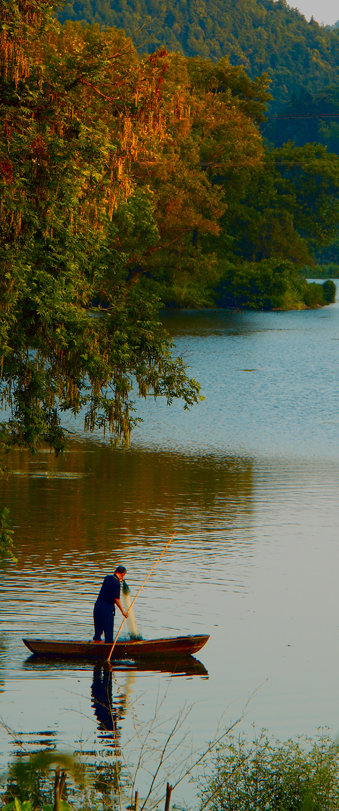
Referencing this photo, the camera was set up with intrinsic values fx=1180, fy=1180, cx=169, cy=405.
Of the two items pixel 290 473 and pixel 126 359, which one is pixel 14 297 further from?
pixel 290 473

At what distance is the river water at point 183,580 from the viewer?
1477 centimetres

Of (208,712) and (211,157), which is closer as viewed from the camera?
(208,712)

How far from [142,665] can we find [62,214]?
22.8 feet

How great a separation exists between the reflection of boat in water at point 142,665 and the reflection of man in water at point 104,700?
0.20 meters

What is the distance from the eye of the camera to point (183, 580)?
21938 millimetres

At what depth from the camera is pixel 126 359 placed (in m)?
19.7

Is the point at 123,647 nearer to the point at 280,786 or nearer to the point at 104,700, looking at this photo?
the point at 104,700

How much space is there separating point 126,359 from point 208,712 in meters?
6.56

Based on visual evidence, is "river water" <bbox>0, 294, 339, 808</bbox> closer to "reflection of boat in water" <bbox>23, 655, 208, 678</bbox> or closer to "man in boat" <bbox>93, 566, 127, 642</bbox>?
"reflection of boat in water" <bbox>23, 655, 208, 678</bbox>

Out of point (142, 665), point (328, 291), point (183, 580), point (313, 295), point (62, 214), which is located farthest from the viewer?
point (328, 291)

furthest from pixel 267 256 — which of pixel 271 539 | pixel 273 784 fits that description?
pixel 273 784

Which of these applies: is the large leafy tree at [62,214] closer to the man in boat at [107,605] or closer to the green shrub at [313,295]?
the man in boat at [107,605]

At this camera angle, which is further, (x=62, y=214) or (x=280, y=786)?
(x=62, y=214)

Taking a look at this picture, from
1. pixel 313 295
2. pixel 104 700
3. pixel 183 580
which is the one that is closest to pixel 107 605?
pixel 104 700
